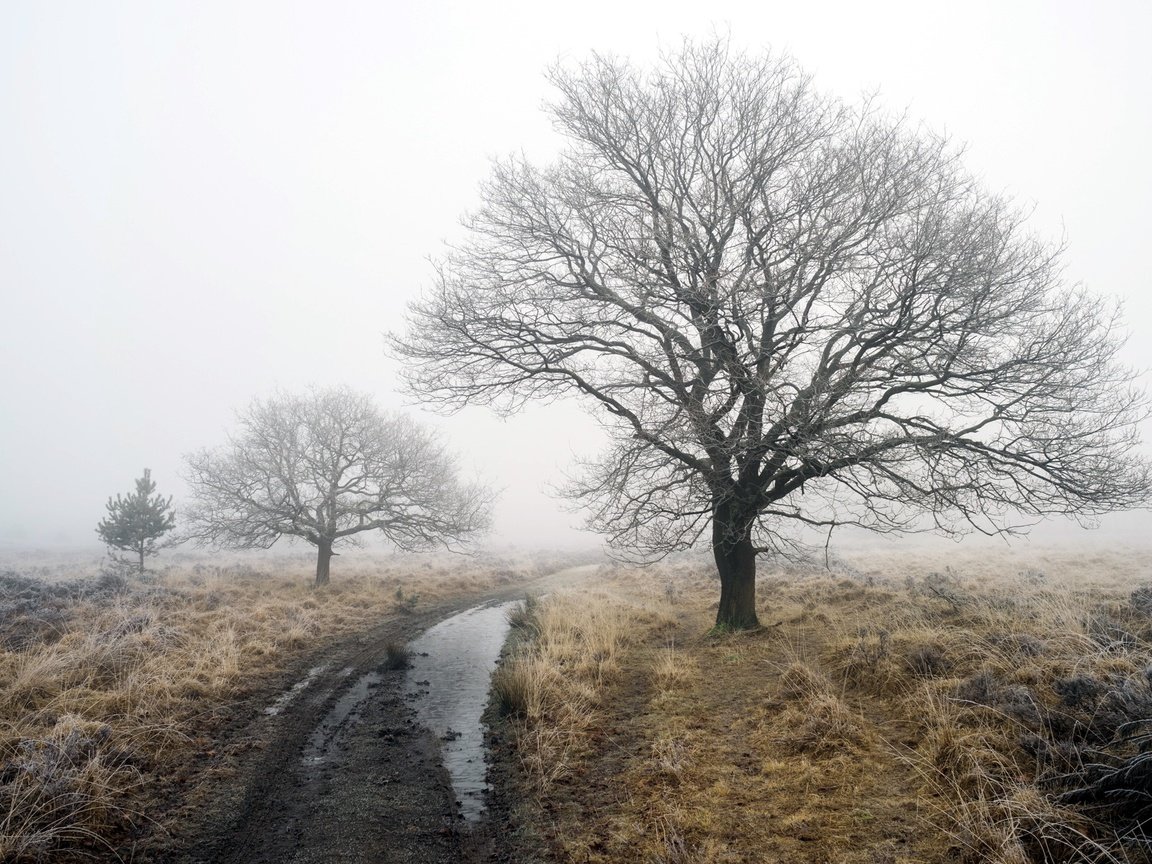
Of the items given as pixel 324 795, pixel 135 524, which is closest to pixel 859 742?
pixel 324 795

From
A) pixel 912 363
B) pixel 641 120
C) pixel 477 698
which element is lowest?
pixel 477 698

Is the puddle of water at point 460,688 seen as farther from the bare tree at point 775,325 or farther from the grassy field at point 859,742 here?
the bare tree at point 775,325

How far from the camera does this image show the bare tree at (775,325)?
8.65 m

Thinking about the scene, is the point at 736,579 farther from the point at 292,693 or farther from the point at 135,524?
the point at 135,524

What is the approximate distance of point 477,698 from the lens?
9.18 m

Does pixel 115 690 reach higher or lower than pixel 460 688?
higher

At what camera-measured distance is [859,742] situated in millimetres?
5629

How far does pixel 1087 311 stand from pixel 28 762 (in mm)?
14570

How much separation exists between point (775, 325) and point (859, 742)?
23.1 feet

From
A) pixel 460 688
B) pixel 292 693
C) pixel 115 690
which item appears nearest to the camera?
pixel 115 690

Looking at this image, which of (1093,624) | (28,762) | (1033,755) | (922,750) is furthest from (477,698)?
(1093,624)

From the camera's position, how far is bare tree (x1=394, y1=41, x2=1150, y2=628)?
865 cm

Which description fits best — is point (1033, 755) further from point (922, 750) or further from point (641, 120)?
point (641, 120)

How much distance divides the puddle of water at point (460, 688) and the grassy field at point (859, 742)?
54 cm
